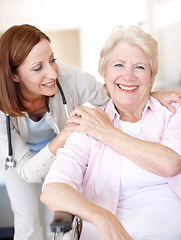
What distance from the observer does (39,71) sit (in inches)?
61.3

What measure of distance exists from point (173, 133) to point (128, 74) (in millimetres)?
337

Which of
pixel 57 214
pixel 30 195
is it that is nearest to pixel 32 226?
pixel 30 195

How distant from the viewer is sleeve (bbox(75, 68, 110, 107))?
187cm

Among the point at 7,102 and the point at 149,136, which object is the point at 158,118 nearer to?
the point at 149,136

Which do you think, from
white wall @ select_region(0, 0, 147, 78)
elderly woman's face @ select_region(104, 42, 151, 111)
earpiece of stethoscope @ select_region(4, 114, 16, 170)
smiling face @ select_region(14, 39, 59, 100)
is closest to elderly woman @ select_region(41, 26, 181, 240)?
elderly woman's face @ select_region(104, 42, 151, 111)

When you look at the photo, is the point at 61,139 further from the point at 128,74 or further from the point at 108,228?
the point at 108,228

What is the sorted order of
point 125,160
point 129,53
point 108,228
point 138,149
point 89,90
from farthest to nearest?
point 89,90 < point 129,53 < point 125,160 < point 138,149 < point 108,228

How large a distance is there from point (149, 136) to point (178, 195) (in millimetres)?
281

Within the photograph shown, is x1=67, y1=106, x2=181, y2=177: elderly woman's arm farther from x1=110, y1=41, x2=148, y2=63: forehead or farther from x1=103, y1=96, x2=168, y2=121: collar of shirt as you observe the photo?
x1=110, y1=41, x2=148, y2=63: forehead

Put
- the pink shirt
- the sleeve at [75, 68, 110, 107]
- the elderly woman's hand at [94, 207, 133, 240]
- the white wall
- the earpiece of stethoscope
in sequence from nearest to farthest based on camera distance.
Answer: the elderly woman's hand at [94, 207, 133, 240], the pink shirt, the earpiece of stethoscope, the sleeve at [75, 68, 110, 107], the white wall

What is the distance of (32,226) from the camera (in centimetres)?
185

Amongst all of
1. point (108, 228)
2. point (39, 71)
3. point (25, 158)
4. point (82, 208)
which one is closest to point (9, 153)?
point (25, 158)

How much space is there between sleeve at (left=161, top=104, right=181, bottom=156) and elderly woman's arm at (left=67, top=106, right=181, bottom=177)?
32 millimetres

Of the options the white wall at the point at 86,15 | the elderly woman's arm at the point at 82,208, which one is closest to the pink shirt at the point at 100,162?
the elderly woman's arm at the point at 82,208
